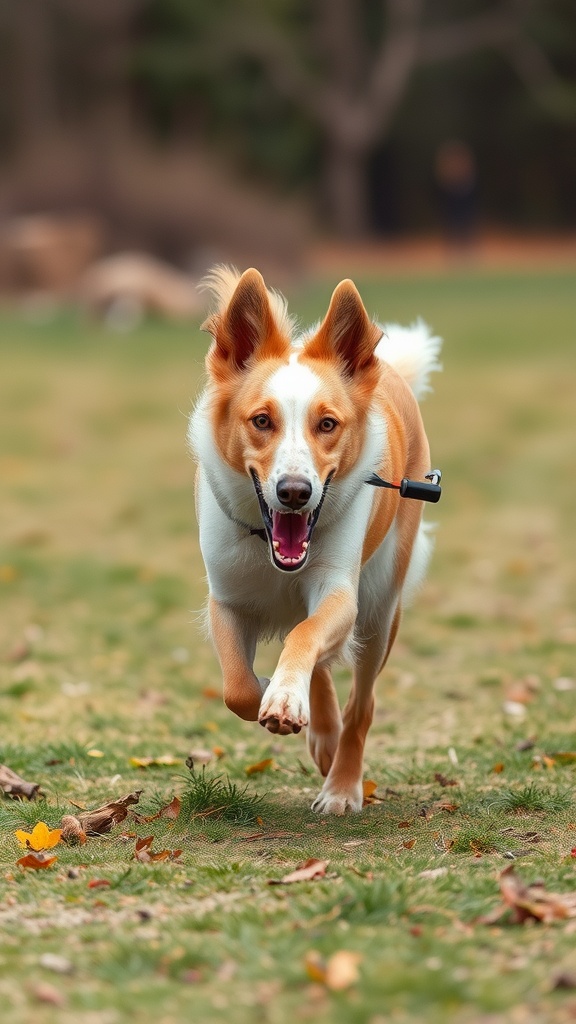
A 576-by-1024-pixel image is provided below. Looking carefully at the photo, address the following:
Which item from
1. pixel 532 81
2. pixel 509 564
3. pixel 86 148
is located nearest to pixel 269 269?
pixel 86 148

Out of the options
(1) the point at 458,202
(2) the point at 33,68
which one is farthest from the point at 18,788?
(2) the point at 33,68

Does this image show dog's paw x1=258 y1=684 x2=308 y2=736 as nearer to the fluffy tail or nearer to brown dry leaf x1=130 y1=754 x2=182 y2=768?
brown dry leaf x1=130 y1=754 x2=182 y2=768

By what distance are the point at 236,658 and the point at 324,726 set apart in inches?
42.5

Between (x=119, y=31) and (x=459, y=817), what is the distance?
41.0 metres

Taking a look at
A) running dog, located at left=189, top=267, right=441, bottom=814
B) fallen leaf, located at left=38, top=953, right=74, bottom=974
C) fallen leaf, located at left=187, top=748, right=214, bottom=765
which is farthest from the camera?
fallen leaf, located at left=187, top=748, right=214, bottom=765

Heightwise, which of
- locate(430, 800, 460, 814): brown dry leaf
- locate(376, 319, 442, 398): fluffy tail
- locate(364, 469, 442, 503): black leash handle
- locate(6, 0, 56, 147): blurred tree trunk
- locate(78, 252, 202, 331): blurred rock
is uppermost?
locate(6, 0, 56, 147): blurred tree trunk

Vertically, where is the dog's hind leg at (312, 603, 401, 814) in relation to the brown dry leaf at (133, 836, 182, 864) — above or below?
above

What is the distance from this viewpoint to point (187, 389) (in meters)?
19.3

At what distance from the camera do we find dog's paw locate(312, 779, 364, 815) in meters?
5.87

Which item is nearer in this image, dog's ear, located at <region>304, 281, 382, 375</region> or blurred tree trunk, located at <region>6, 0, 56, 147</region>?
dog's ear, located at <region>304, 281, 382, 375</region>

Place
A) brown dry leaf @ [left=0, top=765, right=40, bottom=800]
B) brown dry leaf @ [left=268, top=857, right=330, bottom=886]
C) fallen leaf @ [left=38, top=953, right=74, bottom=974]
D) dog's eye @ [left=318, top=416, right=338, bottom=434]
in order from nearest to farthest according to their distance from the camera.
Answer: fallen leaf @ [left=38, top=953, right=74, bottom=974] < brown dry leaf @ [left=268, top=857, right=330, bottom=886] < dog's eye @ [left=318, top=416, right=338, bottom=434] < brown dry leaf @ [left=0, top=765, right=40, bottom=800]

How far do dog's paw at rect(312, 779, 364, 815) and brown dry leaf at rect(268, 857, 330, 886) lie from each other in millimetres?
1024

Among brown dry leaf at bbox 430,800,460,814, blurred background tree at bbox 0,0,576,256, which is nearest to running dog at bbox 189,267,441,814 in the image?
brown dry leaf at bbox 430,800,460,814

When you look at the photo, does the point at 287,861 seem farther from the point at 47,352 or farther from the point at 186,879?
the point at 47,352
